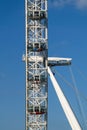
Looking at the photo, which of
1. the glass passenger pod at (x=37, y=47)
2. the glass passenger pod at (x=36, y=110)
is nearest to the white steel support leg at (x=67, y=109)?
the glass passenger pod at (x=36, y=110)

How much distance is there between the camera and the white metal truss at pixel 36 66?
12638 cm

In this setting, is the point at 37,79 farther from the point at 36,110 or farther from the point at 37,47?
the point at 37,47

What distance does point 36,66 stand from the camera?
128 meters

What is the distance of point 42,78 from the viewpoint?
416 feet

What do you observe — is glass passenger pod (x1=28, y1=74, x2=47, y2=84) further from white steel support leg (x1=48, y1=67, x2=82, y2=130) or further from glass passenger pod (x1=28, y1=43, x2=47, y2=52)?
white steel support leg (x1=48, y1=67, x2=82, y2=130)

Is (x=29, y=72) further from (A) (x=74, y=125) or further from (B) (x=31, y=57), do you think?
(A) (x=74, y=125)

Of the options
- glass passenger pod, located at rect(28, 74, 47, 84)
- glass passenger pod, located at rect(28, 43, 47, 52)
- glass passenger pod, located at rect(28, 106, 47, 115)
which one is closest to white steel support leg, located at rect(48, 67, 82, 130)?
glass passenger pod, located at rect(28, 74, 47, 84)

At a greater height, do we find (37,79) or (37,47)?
(37,47)

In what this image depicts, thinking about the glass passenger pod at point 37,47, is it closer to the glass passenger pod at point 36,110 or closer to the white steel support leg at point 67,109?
the glass passenger pod at point 36,110

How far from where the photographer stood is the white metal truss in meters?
126

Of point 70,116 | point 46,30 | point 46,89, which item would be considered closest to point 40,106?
point 46,89

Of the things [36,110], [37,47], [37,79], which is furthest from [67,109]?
[37,47]

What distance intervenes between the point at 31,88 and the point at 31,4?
14.1m

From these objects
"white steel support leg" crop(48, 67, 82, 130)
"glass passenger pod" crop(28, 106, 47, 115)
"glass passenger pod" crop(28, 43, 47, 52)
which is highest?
"glass passenger pod" crop(28, 43, 47, 52)
